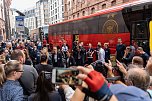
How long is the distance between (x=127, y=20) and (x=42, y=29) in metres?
24.9

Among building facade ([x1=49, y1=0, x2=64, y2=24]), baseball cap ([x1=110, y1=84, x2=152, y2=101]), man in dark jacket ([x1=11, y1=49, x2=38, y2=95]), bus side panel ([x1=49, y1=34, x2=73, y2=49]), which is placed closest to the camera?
baseball cap ([x1=110, y1=84, x2=152, y2=101])

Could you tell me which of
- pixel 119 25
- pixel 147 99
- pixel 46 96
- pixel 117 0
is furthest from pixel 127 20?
pixel 117 0

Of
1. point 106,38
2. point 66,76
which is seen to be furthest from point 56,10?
point 66,76

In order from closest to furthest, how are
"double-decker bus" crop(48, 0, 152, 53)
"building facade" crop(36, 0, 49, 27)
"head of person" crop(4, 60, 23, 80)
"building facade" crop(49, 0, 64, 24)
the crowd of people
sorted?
1. the crowd of people
2. "head of person" crop(4, 60, 23, 80)
3. "double-decker bus" crop(48, 0, 152, 53)
4. "building facade" crop(49, 0, 64, 24)
5. "building facade" crop(36, 0, 49, 27)

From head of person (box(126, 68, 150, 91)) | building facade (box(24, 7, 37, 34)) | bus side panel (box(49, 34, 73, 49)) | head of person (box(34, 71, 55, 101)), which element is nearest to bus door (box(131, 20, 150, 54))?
bus side panel (box(49, 34, 73, 49))

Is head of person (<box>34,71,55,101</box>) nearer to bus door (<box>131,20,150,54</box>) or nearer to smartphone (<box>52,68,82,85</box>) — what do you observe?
smartphone (<box>52,68,82,85</box>)

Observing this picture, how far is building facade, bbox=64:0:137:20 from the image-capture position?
31109 millimetres

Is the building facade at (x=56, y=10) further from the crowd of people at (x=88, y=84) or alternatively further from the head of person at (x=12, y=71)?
the head of person at (x=12, y=71)

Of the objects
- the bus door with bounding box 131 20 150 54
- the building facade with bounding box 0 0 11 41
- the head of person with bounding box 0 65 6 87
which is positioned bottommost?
the head of person with bounding box 0 65 6 87

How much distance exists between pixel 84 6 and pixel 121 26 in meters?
25.6

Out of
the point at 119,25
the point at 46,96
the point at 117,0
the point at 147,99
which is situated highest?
the point at 117,0

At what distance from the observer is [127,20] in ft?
47.5

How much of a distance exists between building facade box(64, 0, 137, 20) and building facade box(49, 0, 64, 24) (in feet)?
71.6

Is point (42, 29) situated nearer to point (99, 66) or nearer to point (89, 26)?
point (89, 26)
